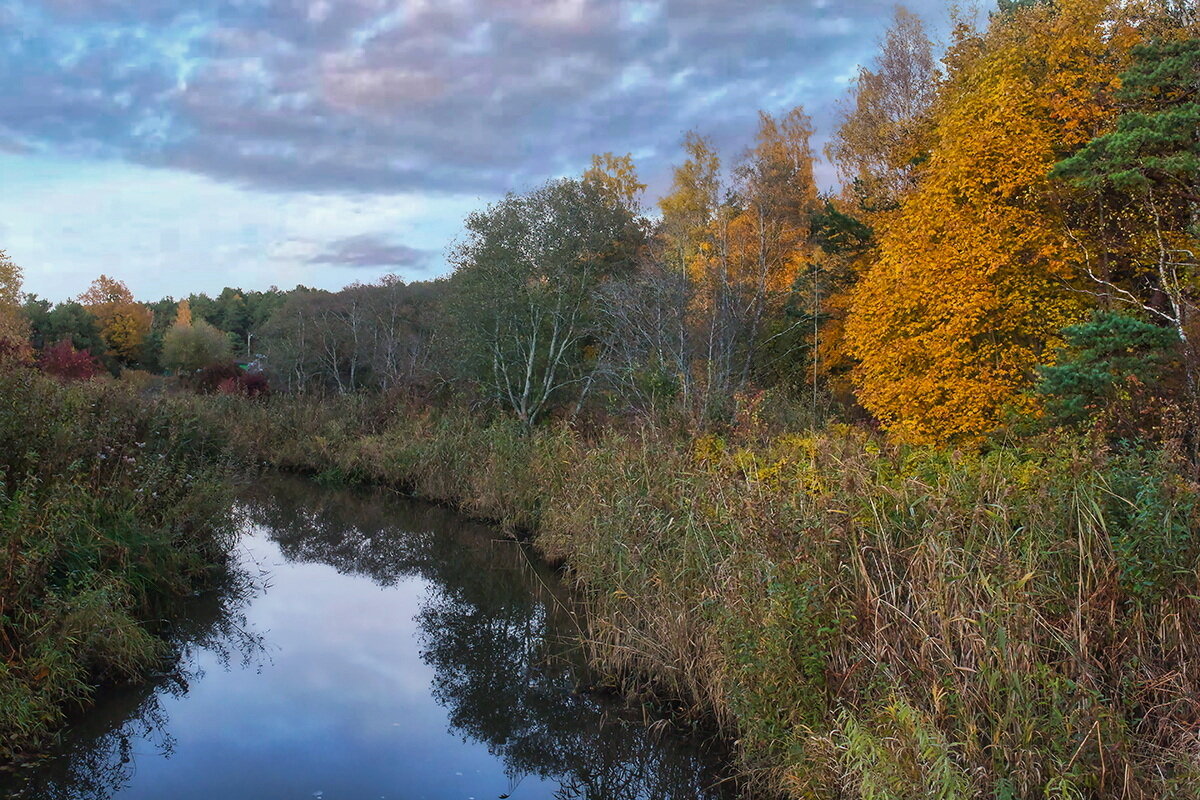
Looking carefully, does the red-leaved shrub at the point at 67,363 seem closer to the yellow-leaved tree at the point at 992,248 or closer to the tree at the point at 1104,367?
the yellow-leaved tree at the point at 992,248

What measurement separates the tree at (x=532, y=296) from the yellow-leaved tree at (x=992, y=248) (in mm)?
7562

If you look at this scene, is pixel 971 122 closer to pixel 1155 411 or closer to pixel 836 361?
pixel 836 361

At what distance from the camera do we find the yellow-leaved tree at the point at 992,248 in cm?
1733

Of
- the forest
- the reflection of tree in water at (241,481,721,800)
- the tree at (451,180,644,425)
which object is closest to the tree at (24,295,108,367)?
the forest

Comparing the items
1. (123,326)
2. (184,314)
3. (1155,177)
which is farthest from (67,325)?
(1155,177)

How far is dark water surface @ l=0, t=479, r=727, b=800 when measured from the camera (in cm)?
649

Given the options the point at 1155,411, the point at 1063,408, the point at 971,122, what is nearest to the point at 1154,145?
the point at 971,122

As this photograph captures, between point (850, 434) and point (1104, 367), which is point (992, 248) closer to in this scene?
point (1104, 367)

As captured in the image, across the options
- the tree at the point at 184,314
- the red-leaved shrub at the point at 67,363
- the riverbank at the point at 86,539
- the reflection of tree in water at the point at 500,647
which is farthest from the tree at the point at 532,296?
the tree at the point at 184,314

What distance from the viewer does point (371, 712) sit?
8016mm

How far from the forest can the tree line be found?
3.6 inches

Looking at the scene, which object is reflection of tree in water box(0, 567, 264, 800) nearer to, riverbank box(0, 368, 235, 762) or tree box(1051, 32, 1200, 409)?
riverbank box(0, 368, 235, 762)

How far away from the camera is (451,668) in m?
9.24

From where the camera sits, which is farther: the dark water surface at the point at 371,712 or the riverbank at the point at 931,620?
the dark water surface at the point at 371,712
